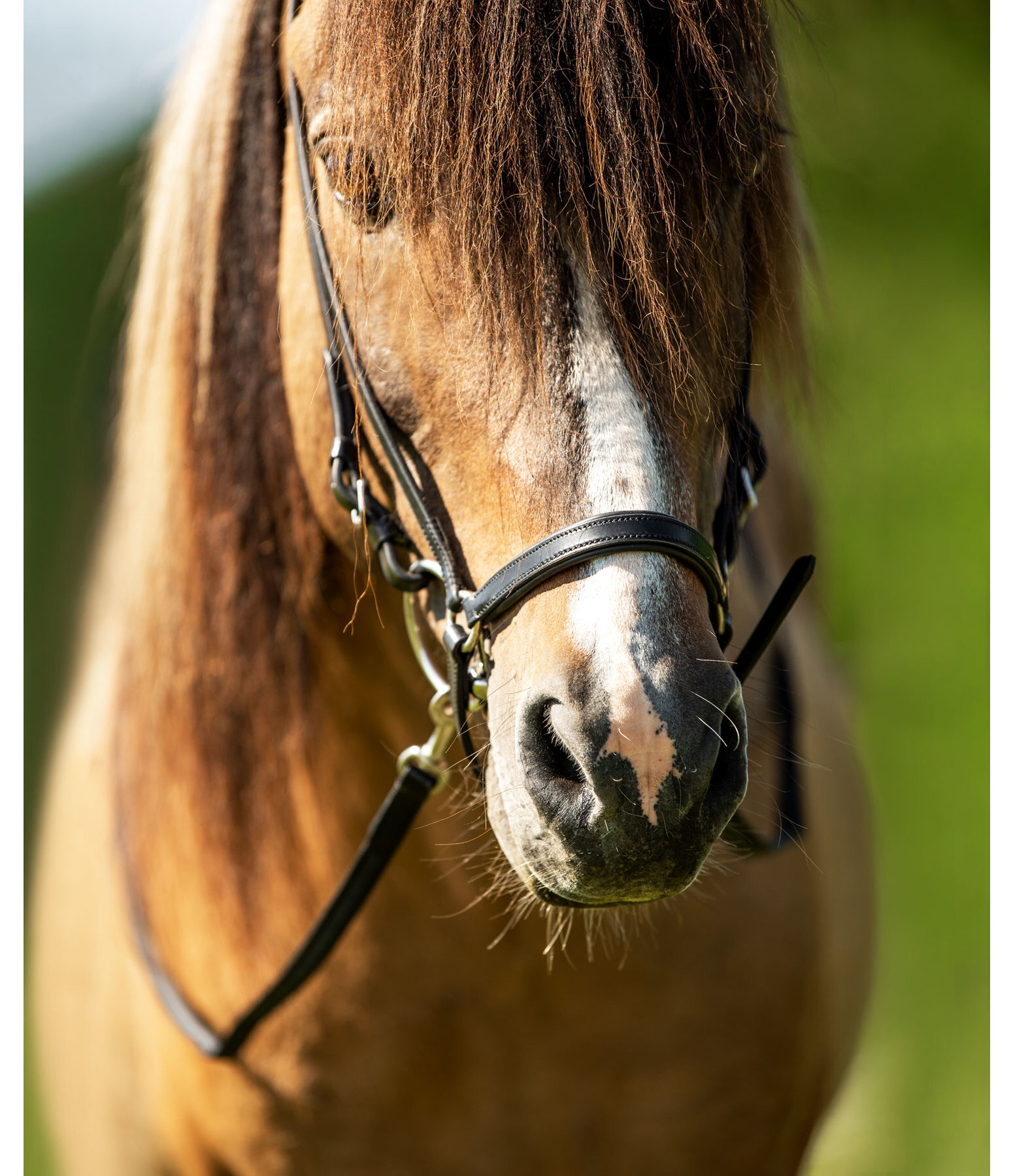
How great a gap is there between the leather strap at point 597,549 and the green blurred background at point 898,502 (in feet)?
3.26

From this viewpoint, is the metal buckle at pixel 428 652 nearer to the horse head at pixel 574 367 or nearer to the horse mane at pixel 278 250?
the horse head at pixel 574 367

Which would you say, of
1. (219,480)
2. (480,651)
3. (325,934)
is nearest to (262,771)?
(325,934)

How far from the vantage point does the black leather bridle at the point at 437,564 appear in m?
0.56

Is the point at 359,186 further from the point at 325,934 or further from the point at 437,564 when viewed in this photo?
the point at 325,934

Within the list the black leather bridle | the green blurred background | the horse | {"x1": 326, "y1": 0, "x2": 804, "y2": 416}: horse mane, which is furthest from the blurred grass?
{"x1": 326, "y1": 0, "x2": 804, "y2": 416}: horse mane

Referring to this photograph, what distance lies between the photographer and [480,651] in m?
0.63

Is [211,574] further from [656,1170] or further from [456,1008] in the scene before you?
[656,1170]

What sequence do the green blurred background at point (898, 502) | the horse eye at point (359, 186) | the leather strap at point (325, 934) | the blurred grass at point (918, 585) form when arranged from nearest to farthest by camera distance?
the horse eye at point (359, 186), the leather strap at point (325, 934), the green blurred background at point (898, 502), the blurred grass at point (918, 585)

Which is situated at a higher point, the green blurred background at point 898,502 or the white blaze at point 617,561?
the white blaze at point 617,561

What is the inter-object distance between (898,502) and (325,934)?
6.75 feet

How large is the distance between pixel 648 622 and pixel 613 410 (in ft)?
0.39

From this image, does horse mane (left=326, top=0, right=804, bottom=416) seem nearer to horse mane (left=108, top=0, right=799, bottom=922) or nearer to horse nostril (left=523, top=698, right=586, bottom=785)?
horse mane (left=108, top=0, right=799, bottom=922)

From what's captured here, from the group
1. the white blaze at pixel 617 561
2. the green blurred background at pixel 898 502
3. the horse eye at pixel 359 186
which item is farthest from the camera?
the green blurred background at pixel 898 502

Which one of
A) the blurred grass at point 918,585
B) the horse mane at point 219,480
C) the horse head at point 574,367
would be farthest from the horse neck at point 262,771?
the blurred grass at point 918,585
